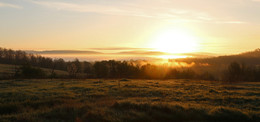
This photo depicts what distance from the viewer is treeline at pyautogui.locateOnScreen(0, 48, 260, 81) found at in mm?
58975

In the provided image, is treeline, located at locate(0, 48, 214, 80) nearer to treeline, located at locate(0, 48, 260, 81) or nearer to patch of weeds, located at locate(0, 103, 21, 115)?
treeline, located at locate(0, 48, 260, 81)

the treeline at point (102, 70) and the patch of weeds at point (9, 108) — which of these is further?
the treeline at point (102, 70)

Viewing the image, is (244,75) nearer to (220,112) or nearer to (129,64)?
(129,64)

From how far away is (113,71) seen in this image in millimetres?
90312

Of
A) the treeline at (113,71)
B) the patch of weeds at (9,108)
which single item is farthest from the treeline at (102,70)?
the patch of weeds at (9,108)

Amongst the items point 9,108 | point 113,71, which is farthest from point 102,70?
point 9,108

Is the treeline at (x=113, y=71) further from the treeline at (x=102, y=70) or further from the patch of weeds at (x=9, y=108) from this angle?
the patch of weeds at (x=9, y=108)

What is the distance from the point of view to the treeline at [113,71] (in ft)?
193

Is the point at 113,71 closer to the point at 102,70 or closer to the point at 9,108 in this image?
the point at 102,70

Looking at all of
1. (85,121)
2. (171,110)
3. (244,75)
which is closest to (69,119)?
(85,121)

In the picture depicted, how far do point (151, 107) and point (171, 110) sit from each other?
1340 mm

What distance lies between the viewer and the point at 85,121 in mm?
10758

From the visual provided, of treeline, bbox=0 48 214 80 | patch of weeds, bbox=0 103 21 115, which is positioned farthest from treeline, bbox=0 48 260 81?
patch of weeds, bbox=0 103 21 115

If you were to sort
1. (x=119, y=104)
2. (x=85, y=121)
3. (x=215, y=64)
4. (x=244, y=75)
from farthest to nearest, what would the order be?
(x=215, y=64)
(x=244, y=75)
(x=119, y=104)
(x=85, y=121)
